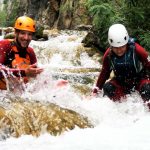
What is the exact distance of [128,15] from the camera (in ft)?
39.8

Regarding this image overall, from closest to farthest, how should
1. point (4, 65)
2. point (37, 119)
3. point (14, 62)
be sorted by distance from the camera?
1. point (37, 119)
2. point (4, 65)
3. point (14, 62)

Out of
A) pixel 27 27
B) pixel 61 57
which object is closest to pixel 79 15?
pixel 61 57

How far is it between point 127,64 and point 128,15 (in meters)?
5.97

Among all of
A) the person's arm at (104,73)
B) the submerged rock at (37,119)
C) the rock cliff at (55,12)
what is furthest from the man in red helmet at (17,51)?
the rock cliff at (55,12)

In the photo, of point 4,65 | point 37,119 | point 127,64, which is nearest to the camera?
point 37,119

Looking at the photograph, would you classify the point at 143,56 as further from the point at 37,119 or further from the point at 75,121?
the point at 37,119

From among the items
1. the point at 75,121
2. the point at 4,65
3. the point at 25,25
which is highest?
the point at 25,25

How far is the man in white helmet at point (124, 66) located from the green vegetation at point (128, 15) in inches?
194

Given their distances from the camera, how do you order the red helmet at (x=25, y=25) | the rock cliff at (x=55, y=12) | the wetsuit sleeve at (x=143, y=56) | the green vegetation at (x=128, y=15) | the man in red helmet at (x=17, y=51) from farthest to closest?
the rock cliff at (x=55, y=12)
the green vegetation at (x=128, y=15)
the red helmet at (x=25, y=25)
the man in red helmet at (x=17, y=51)
the wetsuit sleeve at (x=143, y=56)

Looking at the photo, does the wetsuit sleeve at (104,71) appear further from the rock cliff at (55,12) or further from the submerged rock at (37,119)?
the rock cliff at (55,12)

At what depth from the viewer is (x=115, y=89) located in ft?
21.9

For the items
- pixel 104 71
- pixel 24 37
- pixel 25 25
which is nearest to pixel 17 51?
pixel 24 37

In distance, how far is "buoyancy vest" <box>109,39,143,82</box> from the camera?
6379 millimetres

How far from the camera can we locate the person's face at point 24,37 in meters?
6.95
